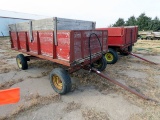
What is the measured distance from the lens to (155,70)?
6145 mm

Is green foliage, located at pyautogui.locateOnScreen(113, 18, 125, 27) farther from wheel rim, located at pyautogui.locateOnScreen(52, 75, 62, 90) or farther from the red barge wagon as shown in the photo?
wheel rim, located at pyautogui.locateOnScreen(52, 75, 62, 90)

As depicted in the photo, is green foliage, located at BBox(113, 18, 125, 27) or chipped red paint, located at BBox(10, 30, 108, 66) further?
green foliage, located at BBox(113, 18, 125, 27)

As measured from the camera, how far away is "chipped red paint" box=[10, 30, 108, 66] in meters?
3.71

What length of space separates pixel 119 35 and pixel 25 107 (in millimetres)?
→ 5148

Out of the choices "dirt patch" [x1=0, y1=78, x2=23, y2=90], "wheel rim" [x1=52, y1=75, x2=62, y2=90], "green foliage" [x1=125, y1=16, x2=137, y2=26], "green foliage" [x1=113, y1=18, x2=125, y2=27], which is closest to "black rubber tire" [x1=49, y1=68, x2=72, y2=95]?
"wheel rim" [x1=52, y1=75, x2=62, y2=90]

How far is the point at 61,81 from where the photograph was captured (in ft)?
13.5

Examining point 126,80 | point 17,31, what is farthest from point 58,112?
point 17,31

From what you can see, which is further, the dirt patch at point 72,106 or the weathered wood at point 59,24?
the weathered wood at point 59,24

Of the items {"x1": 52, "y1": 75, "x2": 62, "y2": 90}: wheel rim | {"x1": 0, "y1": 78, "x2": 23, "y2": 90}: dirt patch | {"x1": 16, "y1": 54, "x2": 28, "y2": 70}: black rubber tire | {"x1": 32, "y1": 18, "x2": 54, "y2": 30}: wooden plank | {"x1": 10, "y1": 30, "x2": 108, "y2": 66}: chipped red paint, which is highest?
{"x1": 32, "y1": 18, "x2": 54, "y2": 30}: wooden plank

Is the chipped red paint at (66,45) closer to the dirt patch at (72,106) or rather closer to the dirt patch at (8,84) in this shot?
the dirt patch at (72,106)

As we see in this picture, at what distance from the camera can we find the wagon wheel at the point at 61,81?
3894mm

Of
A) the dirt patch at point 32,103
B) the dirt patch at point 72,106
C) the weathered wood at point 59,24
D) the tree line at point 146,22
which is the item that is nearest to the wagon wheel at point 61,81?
the dirt patch at point 32,103

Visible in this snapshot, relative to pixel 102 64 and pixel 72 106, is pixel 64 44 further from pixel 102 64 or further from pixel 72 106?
pixel 102 64

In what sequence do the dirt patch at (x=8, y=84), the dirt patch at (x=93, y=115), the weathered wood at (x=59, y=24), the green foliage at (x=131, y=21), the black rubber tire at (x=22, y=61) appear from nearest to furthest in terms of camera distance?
the dirt patch at (x=93, y=115)
the weathered wood at (x=59, y=24)
the dirt patch at (x=8, y=84)
the black rubber tire at (x=22, y=61)
the green foliage at (x=131, y=21)
